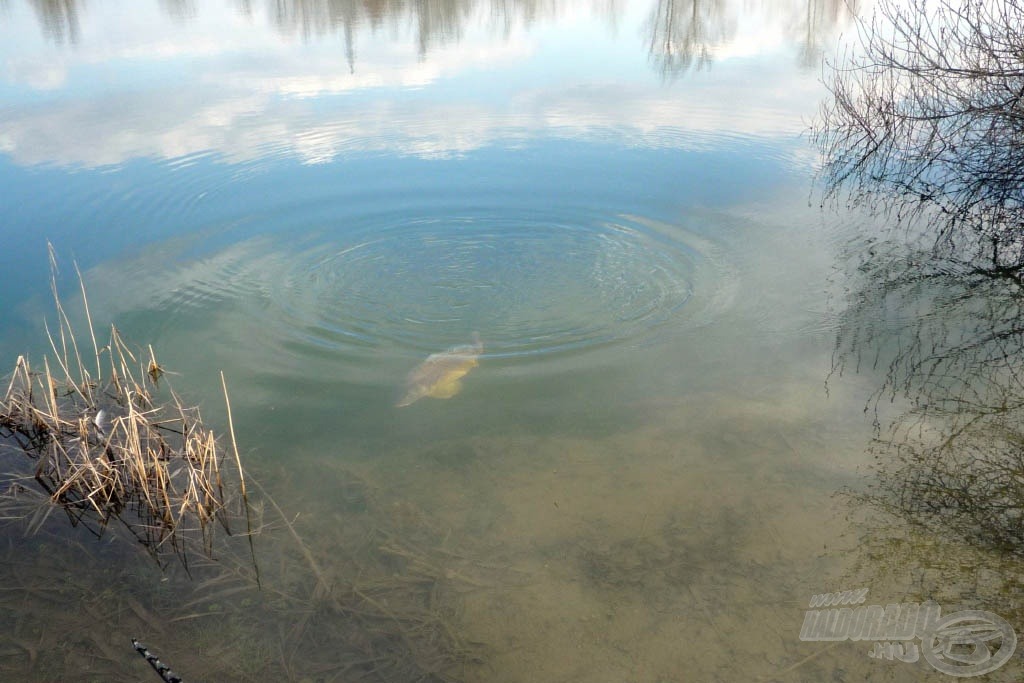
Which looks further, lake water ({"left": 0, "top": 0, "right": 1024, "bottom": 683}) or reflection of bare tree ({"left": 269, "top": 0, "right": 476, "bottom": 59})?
reflection of bare tree ({"left": 269, "top": 0, "right": 476, "bottom": 59})

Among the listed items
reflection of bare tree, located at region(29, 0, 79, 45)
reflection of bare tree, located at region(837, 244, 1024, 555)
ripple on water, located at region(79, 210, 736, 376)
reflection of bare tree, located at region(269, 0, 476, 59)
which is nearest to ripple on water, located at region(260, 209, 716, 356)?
ripple on water, located at region(79, 210, 736, 376)

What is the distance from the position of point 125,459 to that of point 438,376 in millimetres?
2352

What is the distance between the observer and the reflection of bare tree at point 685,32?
18312 millimetres

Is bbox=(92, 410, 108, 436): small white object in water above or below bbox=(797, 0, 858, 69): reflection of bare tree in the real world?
below

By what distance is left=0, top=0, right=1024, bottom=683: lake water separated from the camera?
4254 mm

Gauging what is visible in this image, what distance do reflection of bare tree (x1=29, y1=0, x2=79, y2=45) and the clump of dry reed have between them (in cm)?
1769

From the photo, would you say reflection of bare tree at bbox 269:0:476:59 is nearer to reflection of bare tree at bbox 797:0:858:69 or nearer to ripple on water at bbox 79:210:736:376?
reflection of bare tree at bbox 797:0:858:69

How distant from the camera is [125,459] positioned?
195 inches

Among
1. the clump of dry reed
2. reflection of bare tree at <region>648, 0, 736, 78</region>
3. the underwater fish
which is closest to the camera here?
the clump of dry reed

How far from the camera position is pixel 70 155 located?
1164cm

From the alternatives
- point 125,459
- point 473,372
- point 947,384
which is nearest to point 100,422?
point 125,459

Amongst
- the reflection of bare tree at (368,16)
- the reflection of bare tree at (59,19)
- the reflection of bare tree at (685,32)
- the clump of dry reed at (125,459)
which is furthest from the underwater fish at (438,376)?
the reflection of bare tree at (59,19)

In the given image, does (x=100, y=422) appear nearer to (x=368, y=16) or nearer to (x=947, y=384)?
(x=947, y=384)

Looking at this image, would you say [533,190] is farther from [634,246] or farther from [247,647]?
[247,647]
